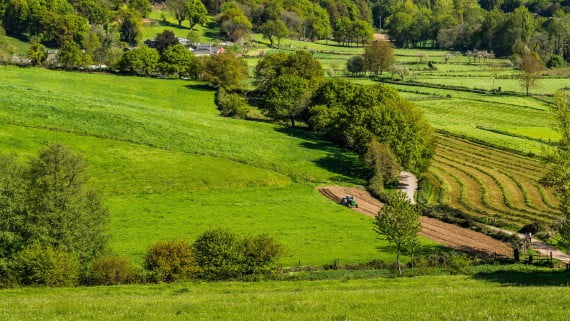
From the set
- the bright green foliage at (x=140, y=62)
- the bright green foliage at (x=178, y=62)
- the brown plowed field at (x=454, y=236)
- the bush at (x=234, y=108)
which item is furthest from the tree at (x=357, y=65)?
the brown plowed field at (x=454, y=236)

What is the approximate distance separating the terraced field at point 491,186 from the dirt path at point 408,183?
2.27m

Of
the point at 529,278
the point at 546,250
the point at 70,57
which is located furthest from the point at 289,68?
the point at 529,278

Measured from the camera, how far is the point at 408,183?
89.1 metres

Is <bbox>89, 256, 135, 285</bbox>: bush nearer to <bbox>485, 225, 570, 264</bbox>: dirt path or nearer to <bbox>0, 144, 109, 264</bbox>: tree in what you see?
<bbox>0, 144, 109, 264</bbox>: tree

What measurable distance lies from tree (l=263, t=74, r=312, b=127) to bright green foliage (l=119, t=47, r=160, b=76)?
5098 cm

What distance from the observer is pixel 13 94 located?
101562 millimetres

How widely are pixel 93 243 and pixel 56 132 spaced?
4834 cm

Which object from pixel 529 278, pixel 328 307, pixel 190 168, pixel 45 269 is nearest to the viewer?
pixel 328 307

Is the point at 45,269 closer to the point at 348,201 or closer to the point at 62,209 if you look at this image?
the point at 62,209

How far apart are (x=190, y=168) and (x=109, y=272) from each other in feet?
138

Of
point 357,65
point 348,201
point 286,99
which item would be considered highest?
point 357,65

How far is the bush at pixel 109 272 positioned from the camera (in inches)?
1586

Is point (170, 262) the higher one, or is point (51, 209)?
point (51, 209)

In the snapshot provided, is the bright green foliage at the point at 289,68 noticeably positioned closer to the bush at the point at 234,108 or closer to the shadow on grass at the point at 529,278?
the bush at the point at 234,108
